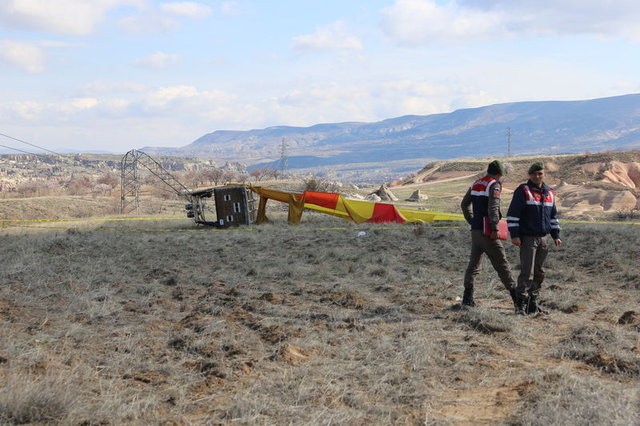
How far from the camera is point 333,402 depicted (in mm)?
5441

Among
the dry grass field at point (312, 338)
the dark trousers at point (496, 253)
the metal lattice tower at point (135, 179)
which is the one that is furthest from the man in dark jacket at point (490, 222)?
the metal lattice tower at point (135, 179)

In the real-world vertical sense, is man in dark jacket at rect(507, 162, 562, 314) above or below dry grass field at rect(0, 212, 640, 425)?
above

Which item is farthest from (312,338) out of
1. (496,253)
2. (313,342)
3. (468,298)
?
(496,253)

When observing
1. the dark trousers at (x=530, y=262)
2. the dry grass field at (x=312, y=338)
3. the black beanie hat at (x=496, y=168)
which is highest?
the black beanie hat at (x=496, y=168)

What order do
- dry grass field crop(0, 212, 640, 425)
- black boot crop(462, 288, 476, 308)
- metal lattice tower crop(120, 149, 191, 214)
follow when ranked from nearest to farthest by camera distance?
dry grass field crop(0, 212, 640, 425) < black boot crop(462, 288, 476, 308) < metal lattice tower crop(120, 149, 191, 214)

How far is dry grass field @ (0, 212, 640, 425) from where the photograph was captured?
205 inches

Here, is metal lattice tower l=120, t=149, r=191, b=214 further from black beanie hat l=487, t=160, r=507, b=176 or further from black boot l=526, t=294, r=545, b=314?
black boot l=526, t=294, r=545, b=314

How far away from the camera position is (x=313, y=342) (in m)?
7.22

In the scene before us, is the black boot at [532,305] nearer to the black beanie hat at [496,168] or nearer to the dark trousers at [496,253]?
the dark trousers at [496,253]

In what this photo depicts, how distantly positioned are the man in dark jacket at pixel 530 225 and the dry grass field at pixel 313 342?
34 centimetres

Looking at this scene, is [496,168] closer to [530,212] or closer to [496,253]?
[530,212]

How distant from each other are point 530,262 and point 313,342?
305cm

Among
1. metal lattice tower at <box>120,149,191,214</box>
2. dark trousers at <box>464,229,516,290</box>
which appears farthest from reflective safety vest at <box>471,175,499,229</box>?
metal lattice tower at <box>120,149,191,214</box>

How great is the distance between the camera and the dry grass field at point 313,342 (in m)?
5.21
